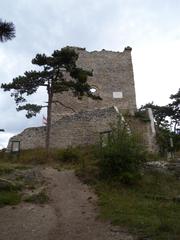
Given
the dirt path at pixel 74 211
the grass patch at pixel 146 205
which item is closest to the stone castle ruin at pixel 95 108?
the dirt path at pixel 74 211

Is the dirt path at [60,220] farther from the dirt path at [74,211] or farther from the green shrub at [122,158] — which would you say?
the green shrub at [122,158]

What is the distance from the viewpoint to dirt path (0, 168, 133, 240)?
6746 millimetres

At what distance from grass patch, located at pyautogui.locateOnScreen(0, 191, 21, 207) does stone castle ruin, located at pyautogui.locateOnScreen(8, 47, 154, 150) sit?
8.46 metres

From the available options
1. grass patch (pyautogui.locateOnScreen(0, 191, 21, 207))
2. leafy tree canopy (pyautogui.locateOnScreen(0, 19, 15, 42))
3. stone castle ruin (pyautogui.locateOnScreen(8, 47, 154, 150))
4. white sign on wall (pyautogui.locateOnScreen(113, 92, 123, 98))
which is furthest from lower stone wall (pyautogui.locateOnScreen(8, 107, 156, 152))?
leafy tree canopy (pyautogui.locateOnScreen(0, 19, 15, 42))

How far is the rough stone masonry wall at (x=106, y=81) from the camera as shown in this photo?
80.3 ft

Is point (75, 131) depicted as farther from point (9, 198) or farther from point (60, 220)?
point (60, 220)

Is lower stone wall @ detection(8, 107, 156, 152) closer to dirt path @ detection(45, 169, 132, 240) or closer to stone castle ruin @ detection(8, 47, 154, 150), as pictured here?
stone castle ruin @ detection(8, 47, 154, 150)

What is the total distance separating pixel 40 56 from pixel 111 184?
796 centimetres

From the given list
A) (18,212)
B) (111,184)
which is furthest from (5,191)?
(111,184)

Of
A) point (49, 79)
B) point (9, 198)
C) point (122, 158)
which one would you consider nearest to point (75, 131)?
point (49, 79)

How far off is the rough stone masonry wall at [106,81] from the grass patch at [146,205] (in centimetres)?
1240

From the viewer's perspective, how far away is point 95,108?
938 inches

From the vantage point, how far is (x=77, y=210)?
8781 millimetres

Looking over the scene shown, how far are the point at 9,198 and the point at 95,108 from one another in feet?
49.1
